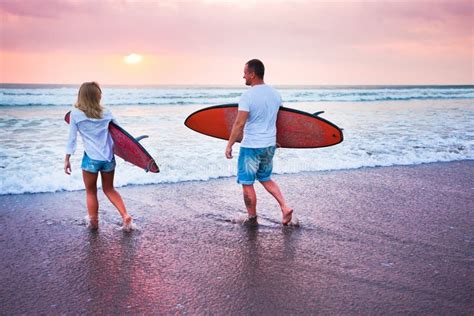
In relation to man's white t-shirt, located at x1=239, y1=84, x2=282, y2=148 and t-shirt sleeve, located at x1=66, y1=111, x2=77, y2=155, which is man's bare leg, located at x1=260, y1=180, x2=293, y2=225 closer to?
man's white t-shirt, located at x1=239, y1=84, x2=282, y2=148

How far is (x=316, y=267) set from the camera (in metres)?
4.05

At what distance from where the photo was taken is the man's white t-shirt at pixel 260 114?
494cm

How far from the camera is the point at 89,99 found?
484 cm

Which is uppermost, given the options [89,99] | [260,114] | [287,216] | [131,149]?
[89,99]

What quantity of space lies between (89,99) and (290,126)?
2330 mm

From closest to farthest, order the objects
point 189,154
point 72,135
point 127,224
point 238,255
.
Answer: point 238,255 < point 72,135 < point 127,224 < point 189,154

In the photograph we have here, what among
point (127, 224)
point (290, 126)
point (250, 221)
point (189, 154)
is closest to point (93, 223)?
point (127, 224)

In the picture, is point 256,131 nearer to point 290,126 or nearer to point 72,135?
point 290,126

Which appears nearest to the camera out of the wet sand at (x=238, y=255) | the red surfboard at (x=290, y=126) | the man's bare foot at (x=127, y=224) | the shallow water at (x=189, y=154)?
the wet sand at (x=238, y=255)

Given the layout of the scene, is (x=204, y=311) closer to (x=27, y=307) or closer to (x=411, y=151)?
(x=27, y=307)

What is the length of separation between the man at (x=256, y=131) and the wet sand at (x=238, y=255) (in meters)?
0.46

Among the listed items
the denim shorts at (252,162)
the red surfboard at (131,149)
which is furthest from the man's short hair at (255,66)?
the red surfboard at (131,149)

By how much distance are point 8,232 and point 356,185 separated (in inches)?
188

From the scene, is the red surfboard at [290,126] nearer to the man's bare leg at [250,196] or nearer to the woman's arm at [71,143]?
the man's bare leg at [250,196]
